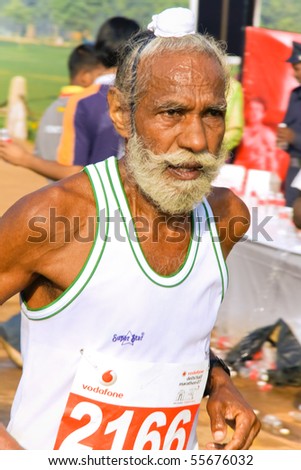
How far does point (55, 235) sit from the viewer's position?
2.43m

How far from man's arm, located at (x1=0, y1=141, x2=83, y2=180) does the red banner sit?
2903 mm

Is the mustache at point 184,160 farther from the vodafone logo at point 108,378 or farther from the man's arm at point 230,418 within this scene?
the man's arm at point 230,418

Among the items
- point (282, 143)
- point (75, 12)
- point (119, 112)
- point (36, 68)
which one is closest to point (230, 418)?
point (119, 112)

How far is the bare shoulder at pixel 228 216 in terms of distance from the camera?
2.80 m

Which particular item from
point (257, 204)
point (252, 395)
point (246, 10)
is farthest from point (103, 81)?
point (246, 10)

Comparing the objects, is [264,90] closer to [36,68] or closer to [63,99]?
[63,99]

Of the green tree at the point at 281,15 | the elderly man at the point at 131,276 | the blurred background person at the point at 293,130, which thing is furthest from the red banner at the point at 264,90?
the green tree at the point at 281,15

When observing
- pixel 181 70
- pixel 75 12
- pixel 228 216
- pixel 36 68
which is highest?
pixel 181 70

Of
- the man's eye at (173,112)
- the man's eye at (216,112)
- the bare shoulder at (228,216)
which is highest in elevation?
the man's eye at (173,112)

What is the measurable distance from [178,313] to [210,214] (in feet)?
1.29

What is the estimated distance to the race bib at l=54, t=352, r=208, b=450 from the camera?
246 cm

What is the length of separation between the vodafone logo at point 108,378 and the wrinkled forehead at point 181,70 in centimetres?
77

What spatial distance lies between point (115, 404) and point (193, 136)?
73 centimetres

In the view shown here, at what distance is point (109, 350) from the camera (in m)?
2.46
